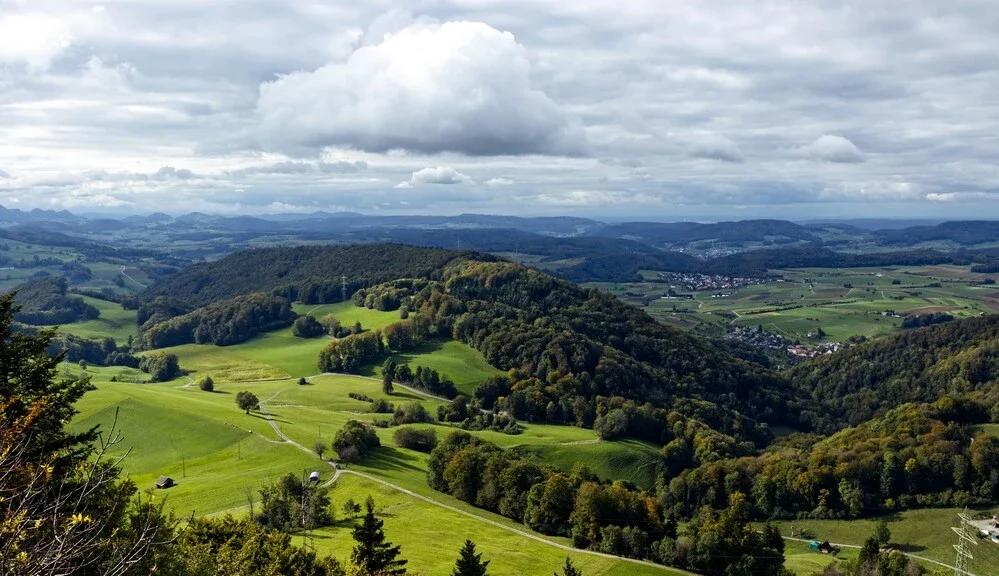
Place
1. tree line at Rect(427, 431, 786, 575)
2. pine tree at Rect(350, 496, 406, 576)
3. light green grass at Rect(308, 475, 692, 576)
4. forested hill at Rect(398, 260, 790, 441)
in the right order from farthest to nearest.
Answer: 1. forested hill at Rect(398, 260, 790, 441)
2. tree line at Rect(427, 431, 786, 575)
3. light green grass at Rect(308, 475, 692, 576)
4. pine tree at Rect(350, 496, 406, 576)

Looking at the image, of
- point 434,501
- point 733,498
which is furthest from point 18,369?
point 733,498

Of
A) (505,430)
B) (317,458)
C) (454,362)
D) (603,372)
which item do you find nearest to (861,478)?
(505,430)

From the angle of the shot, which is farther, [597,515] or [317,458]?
[317,458]

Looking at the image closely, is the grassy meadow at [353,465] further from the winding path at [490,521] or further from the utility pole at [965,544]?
the utility pole at [965,544]

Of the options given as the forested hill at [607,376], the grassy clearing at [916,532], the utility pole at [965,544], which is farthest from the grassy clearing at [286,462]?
the grassy clearing at [916,532]

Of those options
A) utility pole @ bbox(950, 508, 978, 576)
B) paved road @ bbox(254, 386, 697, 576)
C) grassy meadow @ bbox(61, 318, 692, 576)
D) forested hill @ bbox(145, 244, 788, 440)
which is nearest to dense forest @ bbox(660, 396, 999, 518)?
utility pole @ bbox(950, 508, 978, 576)

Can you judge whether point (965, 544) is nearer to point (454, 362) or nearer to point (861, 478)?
point (861, 478)

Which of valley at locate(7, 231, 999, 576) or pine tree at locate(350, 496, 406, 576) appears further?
valley at locate(7, 231, 999, 576)

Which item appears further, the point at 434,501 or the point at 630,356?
the point at 630,356

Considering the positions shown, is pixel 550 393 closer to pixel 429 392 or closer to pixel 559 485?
pixel 429 392

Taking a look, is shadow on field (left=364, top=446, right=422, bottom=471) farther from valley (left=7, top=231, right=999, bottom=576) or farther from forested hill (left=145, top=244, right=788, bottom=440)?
forested hill (left=145, top=244, right=788, bottom=440)

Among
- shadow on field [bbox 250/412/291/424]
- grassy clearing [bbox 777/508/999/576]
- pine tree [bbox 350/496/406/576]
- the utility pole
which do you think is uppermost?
pine tree [bbox 350/496/406/576]
